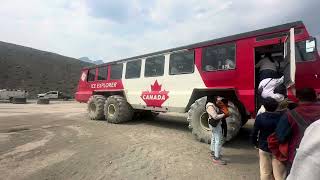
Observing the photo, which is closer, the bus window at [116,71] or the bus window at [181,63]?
the bus window at [181,63]

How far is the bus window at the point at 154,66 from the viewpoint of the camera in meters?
11.0

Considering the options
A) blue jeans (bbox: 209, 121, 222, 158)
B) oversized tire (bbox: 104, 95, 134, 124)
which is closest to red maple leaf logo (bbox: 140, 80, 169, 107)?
oversized tire (bbox: 104, 95, 134, 124)

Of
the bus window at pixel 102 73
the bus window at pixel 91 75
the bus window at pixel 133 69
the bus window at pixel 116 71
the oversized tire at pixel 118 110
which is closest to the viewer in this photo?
the bus window at pixel 133 69

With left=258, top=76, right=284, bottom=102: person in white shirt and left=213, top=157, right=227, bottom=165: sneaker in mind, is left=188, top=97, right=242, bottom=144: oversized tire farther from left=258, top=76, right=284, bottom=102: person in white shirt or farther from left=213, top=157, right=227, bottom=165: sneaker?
left=213, top=157, right=227, bottom=165: sneaker

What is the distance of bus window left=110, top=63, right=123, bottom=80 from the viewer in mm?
13423

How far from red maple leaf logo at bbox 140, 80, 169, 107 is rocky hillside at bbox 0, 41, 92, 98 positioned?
42411 millimetres

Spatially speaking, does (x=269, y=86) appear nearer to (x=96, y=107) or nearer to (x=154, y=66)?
(x=154, y=66)

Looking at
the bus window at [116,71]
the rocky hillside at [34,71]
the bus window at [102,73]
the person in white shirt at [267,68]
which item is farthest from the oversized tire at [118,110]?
the rocky hillside at [34,71]

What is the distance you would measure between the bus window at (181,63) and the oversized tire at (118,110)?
3.21m

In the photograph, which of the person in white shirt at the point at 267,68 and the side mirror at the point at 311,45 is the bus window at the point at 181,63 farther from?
the side mirror at the point at 311,45

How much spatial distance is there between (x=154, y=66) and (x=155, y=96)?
1.20 meters

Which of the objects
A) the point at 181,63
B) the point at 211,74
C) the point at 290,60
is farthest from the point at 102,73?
the point at 290,60

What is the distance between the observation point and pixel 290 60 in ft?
21.3

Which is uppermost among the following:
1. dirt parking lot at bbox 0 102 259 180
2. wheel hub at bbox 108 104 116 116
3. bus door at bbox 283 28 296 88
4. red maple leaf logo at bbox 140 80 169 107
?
bus door at bbox 283 28 296 88
